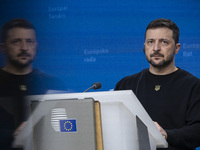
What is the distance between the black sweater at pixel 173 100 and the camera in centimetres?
184

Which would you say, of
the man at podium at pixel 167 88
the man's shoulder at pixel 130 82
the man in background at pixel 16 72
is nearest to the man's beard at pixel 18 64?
the man in background at pixel 16 72

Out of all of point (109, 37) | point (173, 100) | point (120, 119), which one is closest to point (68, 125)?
point (120, 119)

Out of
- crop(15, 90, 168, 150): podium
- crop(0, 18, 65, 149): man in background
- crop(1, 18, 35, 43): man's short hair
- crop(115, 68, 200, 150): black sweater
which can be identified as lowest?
crop(115, 68, 200, 150): black sweater

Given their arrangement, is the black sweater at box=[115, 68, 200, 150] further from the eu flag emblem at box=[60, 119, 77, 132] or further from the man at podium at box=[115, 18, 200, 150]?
the eu flag emblem at box=[60, 119, 77, 132]

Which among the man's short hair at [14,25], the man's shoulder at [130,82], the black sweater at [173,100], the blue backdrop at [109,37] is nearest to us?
the man's short hair at [14,25]

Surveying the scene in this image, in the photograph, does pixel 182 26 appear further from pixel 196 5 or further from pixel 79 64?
pixel 79 64

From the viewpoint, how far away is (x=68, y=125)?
1.02 m

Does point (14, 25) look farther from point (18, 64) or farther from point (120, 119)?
point (120, 119)

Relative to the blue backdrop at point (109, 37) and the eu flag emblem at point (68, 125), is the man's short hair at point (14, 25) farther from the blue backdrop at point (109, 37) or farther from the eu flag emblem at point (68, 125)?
the blue backdrop at point (109, 37)

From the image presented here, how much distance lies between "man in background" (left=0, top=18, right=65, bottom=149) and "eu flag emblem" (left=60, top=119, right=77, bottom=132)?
0.24 meters

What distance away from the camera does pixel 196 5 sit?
3.12 metres

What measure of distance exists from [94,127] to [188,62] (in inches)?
89.8

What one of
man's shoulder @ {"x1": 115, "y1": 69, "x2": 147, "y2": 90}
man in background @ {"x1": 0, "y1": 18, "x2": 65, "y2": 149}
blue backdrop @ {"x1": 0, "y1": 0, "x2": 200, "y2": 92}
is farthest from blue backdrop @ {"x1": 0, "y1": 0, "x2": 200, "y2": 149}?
man in background @ {"x1": 0, "y1": 18, "x2": 65, "y2": 149}

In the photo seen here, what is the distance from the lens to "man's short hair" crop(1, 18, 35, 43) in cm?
65
